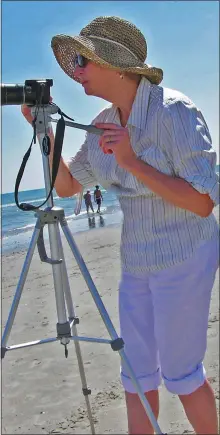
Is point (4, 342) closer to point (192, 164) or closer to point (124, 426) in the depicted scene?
point (192, 164)

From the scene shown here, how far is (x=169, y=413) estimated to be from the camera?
6.77ft

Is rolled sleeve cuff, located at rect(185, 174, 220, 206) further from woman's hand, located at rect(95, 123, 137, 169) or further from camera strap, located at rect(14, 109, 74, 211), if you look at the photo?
camera strap, located at rect(14, 109, 74, 211)

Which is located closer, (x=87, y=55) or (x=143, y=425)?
(x=87, y=55)

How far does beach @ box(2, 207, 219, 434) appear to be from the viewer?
2.07 meters

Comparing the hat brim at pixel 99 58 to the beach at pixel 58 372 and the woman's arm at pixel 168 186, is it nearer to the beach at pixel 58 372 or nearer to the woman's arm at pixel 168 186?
the woman's arm at pixel 168 186

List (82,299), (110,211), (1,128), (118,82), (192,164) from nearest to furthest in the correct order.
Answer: (192,164) < (118,82) < (1,128) < (110,211) < (82,299)

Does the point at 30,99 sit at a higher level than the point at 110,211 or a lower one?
higher

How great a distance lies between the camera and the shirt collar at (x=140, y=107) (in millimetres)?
1226

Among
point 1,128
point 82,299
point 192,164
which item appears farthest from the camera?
point 82,299

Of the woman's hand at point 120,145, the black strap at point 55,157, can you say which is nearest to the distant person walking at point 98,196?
Result: the black strap at point 55,157

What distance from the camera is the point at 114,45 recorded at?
→ 1230mm

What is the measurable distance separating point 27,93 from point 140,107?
0.88 ft

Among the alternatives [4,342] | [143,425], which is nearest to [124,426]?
[143,425]

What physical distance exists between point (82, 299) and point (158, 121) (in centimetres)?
166
